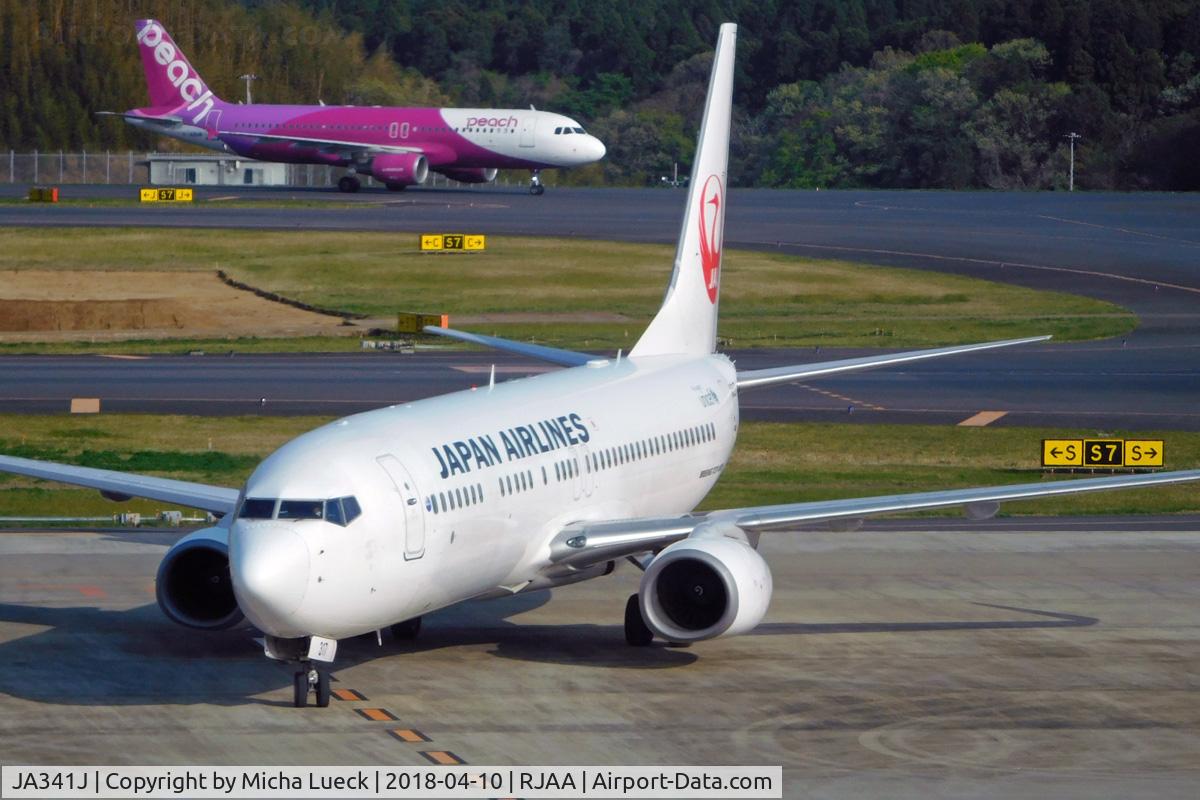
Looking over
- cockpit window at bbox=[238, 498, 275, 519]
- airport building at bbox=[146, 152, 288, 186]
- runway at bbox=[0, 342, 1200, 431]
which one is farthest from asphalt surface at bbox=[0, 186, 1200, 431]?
cockpit window at bbox=[238, 498, 275, 519]

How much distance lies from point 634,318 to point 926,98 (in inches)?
3781

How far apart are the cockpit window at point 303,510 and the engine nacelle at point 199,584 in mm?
3866

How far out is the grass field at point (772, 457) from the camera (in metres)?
43.1

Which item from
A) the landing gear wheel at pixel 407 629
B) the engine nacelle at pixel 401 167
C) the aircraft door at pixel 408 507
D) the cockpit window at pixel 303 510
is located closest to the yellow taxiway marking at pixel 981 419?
the landing gear wheel at pixel 407 629

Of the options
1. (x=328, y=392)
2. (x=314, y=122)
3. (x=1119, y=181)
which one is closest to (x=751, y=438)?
(x=328, y=392)

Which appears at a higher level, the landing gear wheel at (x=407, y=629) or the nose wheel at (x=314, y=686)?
the nose wheel at (x=314, y=686)

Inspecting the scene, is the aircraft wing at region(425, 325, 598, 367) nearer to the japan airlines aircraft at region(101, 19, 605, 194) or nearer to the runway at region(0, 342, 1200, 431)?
the runway at region(0, 342, 1200, 431)

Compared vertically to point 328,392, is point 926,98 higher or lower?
higher

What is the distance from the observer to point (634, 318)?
74875 millimetres

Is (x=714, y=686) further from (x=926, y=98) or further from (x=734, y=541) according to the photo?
(x=926, y=98)

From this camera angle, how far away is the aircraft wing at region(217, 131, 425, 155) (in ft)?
387

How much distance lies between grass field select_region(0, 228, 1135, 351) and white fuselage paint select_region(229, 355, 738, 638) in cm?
3396

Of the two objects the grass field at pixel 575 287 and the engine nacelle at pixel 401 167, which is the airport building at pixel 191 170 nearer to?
the engine nacelle at pixel 401 167

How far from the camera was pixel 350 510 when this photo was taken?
22.9 metres
